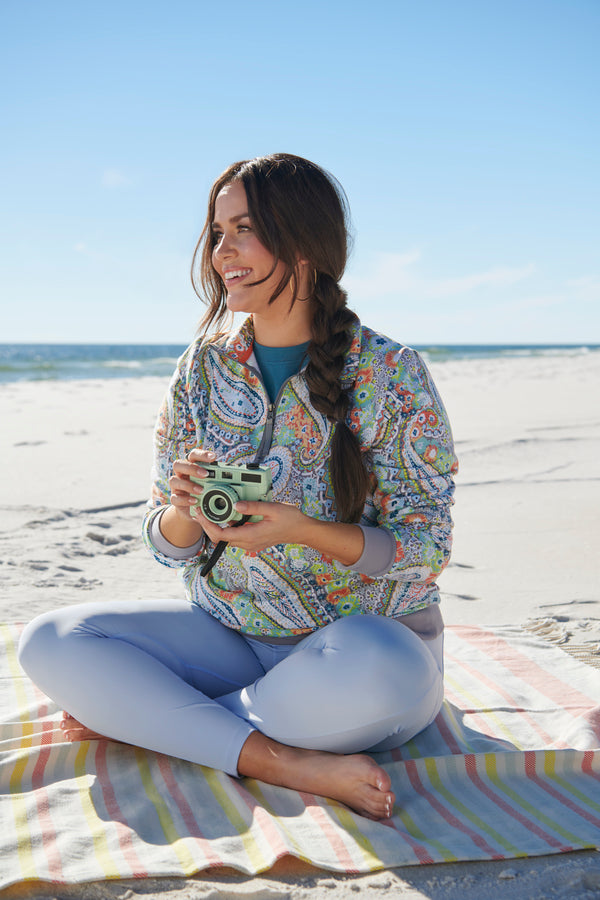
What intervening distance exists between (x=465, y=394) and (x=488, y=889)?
37.1 ft

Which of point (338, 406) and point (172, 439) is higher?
point (338, 406)

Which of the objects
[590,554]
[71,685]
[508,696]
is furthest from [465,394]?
[71,685]

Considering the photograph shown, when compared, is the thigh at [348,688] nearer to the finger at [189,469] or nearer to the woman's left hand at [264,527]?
the woman's left hand at [264,527]

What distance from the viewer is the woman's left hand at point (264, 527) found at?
1.79 m

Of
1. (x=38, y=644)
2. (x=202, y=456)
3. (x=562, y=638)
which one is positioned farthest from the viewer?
(x=562, y=638)

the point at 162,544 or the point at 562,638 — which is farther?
the point at 562,638

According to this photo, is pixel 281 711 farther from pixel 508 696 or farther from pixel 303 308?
pixel 303 308

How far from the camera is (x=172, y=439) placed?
222 cm

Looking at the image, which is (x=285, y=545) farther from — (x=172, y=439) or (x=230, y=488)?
(x=172, y=439)

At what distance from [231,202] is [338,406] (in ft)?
2.09

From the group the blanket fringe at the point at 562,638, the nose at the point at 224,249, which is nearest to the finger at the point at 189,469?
the nose at the point at 224,249

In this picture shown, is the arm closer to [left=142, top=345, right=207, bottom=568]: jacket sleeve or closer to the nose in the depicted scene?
[left=142, top=345, right=207, bottom=568]: jacket sleeve

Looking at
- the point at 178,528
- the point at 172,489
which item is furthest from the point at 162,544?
the point at 172,489

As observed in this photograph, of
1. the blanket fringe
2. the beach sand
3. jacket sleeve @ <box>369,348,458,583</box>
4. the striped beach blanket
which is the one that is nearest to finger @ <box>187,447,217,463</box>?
jacket sleeve @ <box>369,348,458,583</box>
